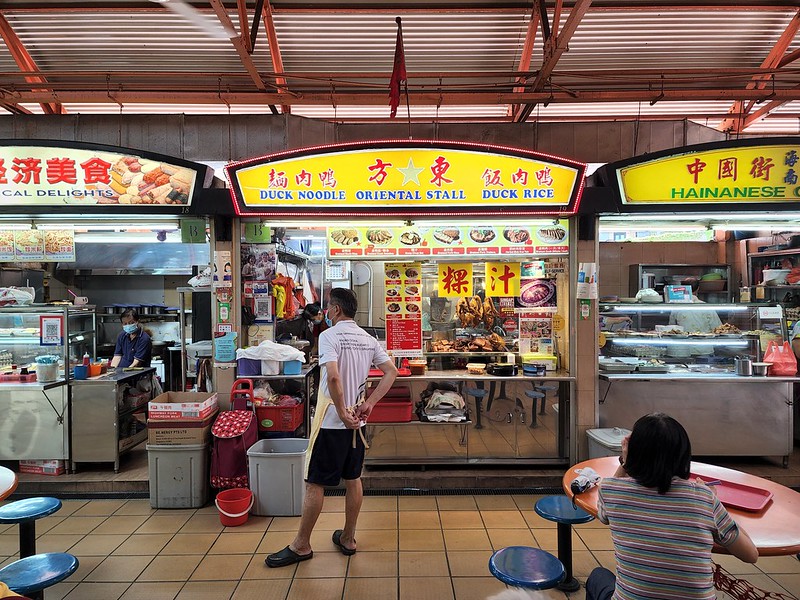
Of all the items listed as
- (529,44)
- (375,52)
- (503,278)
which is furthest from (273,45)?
(503,278)

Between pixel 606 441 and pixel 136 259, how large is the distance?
8776 millimetres

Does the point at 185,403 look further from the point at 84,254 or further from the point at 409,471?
the point at 84,254

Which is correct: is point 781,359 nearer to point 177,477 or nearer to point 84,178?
point 177,477

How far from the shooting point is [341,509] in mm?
5094

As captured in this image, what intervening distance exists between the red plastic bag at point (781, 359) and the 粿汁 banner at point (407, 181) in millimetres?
3122

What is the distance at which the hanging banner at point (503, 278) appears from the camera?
634 centimetres

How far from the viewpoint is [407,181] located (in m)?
5.46

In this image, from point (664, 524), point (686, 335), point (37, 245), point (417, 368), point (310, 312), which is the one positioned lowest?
point (664, 524)

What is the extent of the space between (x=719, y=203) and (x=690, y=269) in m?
3.65

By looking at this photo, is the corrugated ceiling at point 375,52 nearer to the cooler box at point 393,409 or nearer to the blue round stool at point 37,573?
A: the cooler box at point 393,409

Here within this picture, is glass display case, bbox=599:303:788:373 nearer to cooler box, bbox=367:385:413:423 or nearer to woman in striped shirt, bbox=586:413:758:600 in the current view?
cooler box, bbox=367:385:413:423

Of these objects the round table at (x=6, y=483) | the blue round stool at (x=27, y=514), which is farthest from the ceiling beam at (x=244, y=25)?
the blue round stool at (x=27, y=514)

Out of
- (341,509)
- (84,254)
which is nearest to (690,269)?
(341,509)

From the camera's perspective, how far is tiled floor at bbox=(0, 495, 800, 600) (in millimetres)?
3717
